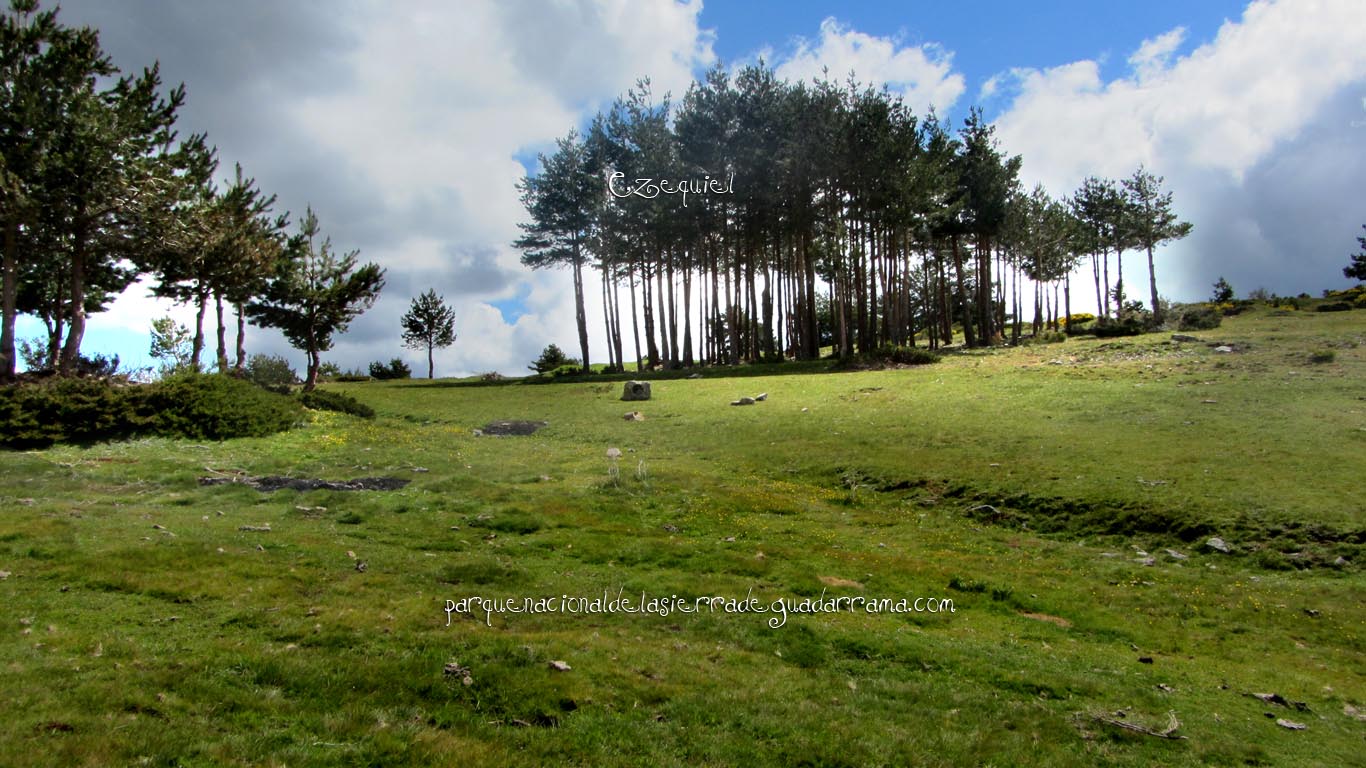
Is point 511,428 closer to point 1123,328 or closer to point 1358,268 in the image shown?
point 1123,328

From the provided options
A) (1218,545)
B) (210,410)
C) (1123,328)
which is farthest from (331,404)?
(1123,328)

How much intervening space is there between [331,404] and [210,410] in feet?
30.0

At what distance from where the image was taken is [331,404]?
36281mm

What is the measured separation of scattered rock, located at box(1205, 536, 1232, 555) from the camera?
14500 mm

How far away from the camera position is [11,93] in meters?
29.9

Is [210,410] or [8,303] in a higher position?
[8,303]

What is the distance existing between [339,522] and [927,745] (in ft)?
43.6

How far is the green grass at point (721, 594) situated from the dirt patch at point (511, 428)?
5.21m

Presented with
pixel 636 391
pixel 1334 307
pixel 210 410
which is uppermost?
pixel 1334 307

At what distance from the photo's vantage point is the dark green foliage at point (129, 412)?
Answer: 24188 millimetres

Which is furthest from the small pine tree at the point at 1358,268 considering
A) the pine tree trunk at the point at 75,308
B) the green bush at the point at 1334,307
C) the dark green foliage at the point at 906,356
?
the pine tree trunk at the point at 75,308

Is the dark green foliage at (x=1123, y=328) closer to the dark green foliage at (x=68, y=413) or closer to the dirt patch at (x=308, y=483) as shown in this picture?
the dirt patch at (x=308, y=483)

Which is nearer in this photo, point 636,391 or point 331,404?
point 331,404

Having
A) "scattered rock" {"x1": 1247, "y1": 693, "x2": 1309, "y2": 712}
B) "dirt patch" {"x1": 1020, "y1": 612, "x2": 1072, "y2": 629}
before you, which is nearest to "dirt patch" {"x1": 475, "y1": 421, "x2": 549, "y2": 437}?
"dirt patch" {"x1": 1020, "y1": 612, "x2": 1072, "y2": 629}
